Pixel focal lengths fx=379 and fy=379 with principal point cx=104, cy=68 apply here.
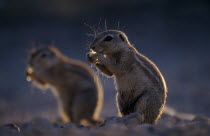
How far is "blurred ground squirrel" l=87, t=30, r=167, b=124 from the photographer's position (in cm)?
562

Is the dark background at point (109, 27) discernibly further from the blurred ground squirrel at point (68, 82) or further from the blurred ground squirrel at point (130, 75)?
the blurred ground squirrel at point (130, 75)

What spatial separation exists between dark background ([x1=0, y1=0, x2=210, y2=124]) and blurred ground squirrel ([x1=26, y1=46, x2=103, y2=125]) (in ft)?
12.1

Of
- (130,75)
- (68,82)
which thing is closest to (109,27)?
(68,82)

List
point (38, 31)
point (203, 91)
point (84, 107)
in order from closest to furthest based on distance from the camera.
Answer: point (84, 107) → point (203, 91) → point (38, 31)

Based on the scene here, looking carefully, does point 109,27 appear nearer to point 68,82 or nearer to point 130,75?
point 68,82

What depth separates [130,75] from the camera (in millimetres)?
5855

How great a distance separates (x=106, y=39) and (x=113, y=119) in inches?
54.7

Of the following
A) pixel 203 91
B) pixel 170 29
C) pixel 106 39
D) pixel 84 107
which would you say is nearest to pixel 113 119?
pixel 106 39

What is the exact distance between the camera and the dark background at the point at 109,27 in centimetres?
1505

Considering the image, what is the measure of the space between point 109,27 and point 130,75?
1175 cm

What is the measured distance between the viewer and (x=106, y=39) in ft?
20.0

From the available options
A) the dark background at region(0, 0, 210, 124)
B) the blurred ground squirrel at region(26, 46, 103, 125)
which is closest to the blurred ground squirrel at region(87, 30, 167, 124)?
the blurred ground squirrel at region(26, 46, 103, 125)

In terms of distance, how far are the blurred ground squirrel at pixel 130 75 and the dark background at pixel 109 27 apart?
24.7 feet

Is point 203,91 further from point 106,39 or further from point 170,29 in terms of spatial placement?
point 170,29
